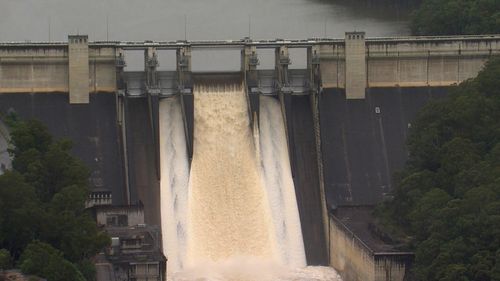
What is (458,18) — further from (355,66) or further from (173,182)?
(173,182)

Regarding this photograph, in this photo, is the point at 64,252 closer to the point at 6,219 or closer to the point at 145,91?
the point at 6,219

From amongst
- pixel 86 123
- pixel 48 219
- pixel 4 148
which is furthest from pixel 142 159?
pixel 48 219

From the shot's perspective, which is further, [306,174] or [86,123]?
[86,123]

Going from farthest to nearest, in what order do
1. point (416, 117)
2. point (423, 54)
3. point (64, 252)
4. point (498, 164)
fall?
point (423, 54), point (416, 117), point (498, 164), point (64, 252)

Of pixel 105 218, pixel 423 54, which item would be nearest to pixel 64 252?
pixel 105 218

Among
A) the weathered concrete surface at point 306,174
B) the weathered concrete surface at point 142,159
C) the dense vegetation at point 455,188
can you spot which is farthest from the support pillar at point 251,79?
the dense vegetation at point 455,188

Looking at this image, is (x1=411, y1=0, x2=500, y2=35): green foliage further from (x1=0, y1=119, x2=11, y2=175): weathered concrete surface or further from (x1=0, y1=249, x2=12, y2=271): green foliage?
(x1=0, y1=249, x2=12, y2=271): green foliage
